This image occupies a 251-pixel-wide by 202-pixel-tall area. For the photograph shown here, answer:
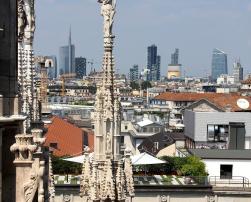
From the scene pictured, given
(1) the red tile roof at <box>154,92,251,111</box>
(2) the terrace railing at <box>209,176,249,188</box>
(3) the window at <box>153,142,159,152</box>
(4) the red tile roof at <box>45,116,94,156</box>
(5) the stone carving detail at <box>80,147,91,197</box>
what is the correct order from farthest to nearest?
(1) the red tile roof at <box>154,92,251,111</box> → (3) the window at <box>153,142,159,152</box> → (4) the red tile roof at <box>45,116,94,156</box> → (2) the terrace railing at <box>209,176,249,188</box> → (5) the stone carving detail at <box>80,147,91,197</box>

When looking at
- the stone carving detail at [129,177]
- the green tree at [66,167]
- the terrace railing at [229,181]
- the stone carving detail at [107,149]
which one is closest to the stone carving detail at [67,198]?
the green tree at [66,167]

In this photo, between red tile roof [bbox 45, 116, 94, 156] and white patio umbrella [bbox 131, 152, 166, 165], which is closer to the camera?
white patio umbrella [bbox 131, 152, 166, 165]

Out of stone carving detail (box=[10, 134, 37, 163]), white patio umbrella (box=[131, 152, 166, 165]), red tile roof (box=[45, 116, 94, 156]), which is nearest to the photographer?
stone carving detail (box=[10, 134, 37, 163])

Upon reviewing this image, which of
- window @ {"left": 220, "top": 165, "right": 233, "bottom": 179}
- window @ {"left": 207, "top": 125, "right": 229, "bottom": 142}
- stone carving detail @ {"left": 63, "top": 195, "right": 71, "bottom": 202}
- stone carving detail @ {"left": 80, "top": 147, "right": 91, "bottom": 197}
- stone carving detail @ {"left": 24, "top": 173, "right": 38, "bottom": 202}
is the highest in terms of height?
stone carving detail @ {"left": 24, "top": 173, "right": 38, "bottom": 202}

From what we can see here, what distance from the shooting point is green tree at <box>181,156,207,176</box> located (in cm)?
3650

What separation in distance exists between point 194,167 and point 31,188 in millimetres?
31080

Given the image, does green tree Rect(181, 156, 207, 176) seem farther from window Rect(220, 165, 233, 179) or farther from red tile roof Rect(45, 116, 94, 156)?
red tile roof Rect(45, 116, 94, 156)

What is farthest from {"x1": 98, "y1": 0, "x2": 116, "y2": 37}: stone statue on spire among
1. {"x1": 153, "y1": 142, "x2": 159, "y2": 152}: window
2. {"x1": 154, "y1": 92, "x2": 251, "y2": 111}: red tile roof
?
{"x1": 154, "y1": 92, "x2": 251, "y2": 111}: red tile roof

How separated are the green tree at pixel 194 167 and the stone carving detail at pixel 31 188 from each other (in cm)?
3083

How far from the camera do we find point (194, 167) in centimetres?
3656

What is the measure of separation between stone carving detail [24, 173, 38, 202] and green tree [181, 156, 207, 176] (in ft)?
101

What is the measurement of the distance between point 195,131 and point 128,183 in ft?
113

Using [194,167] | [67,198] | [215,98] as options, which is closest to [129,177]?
[67,198]

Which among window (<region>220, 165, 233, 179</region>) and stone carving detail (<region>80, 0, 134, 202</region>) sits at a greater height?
stone carving detail (<region>80, 0, 134, 202</region>)
